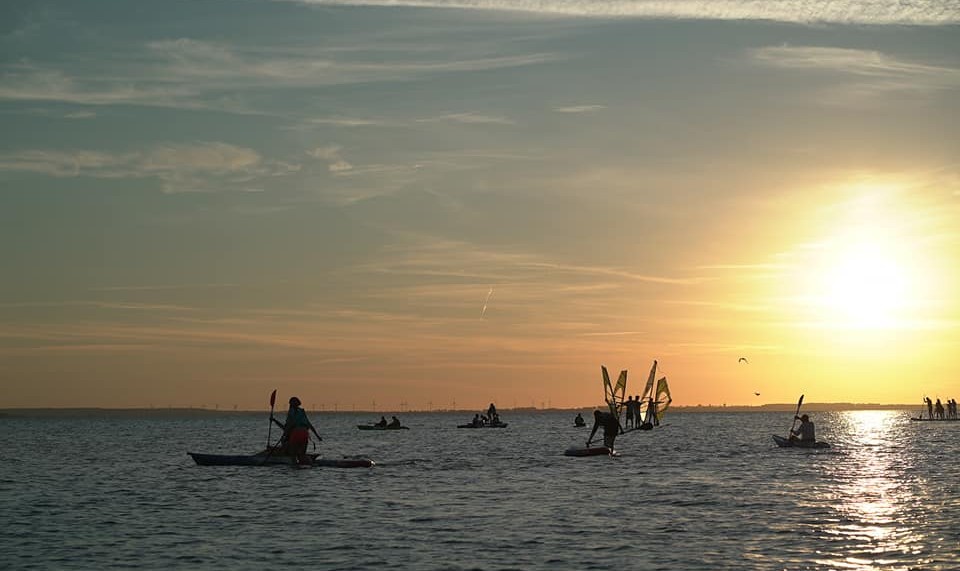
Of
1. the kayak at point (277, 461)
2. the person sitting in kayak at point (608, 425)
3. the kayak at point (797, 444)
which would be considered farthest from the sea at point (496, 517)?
the kayak at point (797, 444)

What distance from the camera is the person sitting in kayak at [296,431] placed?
47406 mm

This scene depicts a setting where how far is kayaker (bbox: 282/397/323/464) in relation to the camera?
47.4m

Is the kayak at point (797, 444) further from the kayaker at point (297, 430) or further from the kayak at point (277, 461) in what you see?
the kayaker at point (297, 430)

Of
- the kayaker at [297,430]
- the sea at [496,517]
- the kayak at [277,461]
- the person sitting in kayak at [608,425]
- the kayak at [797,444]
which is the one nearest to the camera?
the sea at [496,517]

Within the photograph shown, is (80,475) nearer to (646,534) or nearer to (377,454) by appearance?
(377,454)

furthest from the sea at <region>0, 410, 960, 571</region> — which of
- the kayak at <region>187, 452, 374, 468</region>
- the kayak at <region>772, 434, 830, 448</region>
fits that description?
the kayak at <region>772, 434, 830, 448</region>

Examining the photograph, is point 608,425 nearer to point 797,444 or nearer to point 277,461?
point 797,444

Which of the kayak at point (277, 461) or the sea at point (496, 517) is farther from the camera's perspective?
the kayak at point (277, 461)

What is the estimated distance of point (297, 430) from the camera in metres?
48.6

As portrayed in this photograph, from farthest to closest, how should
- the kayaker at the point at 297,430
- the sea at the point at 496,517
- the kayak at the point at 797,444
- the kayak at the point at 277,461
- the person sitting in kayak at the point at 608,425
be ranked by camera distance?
1. the kayak at the point at 797,444
2. the person sitting in kayak at the point at 608,425
3. the kayak at the point at 277,461
4. the kayaker at the point at 297,430
5. the sea at the point at 496,517

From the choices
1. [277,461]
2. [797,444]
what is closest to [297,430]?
[277,461]

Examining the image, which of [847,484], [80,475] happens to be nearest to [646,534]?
[847,484]

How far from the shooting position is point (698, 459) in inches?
2477

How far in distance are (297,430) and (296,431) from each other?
8cm
